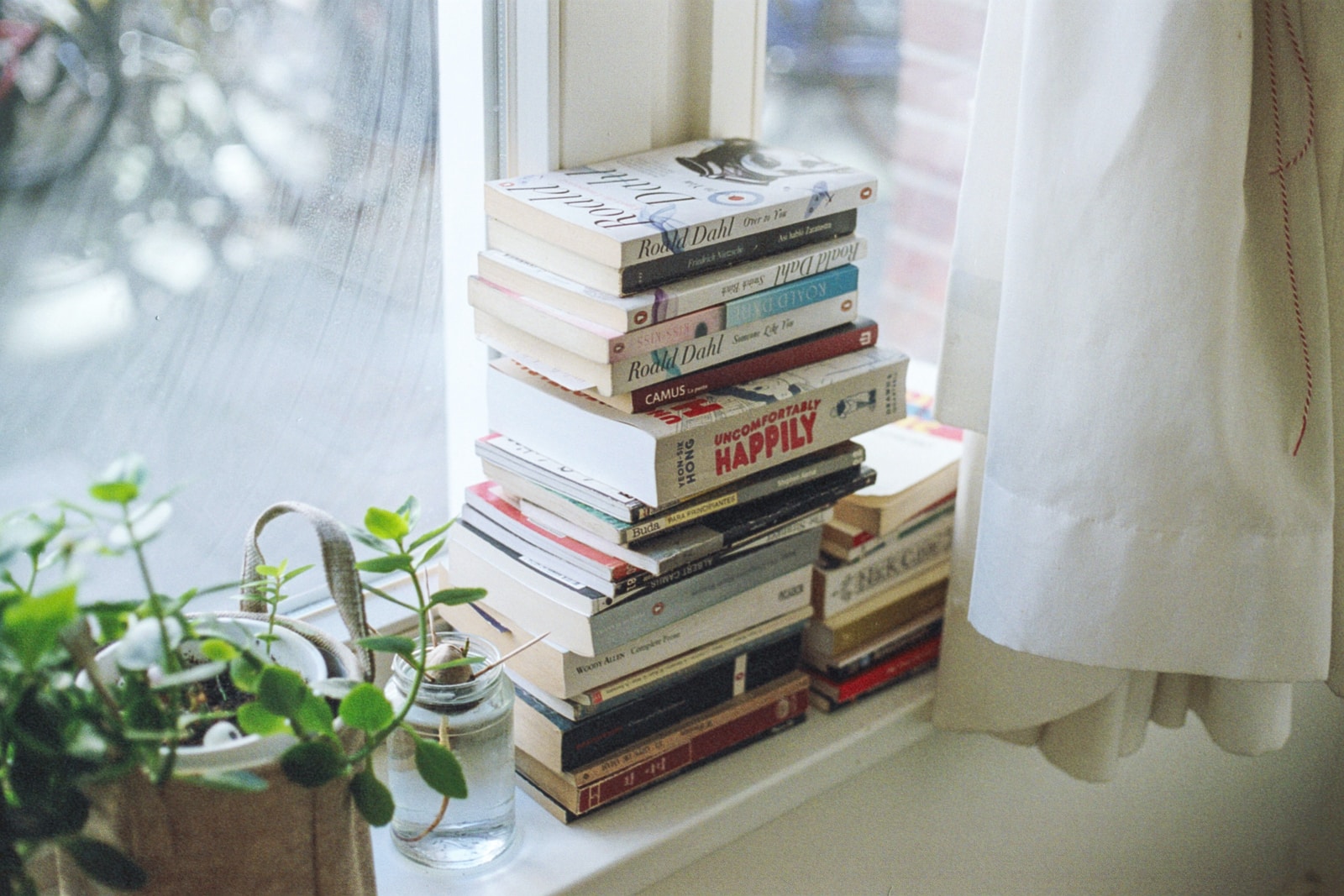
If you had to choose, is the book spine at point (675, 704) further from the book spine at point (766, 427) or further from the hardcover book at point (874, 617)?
the book spine at point (766, 427)

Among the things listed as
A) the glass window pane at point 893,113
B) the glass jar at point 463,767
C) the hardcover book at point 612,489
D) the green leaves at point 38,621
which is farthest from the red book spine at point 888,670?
the green leaves at point 38,621

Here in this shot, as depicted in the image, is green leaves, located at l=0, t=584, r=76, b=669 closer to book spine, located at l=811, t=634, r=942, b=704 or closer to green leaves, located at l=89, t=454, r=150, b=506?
green leaves, located at l=89, t=454, r=150, b=506

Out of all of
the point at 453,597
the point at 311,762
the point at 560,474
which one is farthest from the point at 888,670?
the point at 311,762

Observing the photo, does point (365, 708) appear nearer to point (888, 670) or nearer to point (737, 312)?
point (737, 312)

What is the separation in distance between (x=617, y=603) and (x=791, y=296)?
0.77 ft

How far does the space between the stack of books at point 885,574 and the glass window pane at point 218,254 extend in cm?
35

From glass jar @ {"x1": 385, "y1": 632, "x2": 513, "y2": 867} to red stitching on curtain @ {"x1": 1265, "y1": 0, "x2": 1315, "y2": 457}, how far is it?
21.1 inches

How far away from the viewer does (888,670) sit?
41.3 inches

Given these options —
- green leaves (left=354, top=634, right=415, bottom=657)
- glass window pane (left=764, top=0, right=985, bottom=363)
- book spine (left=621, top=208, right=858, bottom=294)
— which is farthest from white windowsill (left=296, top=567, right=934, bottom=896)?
glass window pane (left=764, top=0, right=985, bottom=363)

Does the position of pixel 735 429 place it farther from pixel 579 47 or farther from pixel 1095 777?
pixel 1095 777

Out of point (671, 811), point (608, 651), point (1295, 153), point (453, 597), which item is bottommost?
point (671, 811)

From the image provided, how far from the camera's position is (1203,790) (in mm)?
1393

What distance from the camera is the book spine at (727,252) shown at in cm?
78

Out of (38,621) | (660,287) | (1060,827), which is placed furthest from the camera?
(1060,827)
